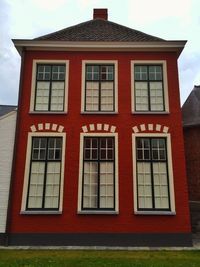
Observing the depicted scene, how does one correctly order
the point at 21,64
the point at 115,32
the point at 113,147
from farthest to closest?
the point at 115,32 → the point at 21,64 → the point at 113,147

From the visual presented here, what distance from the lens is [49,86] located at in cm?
1129

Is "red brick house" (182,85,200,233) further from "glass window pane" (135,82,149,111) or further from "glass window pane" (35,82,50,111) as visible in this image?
"glass window pane" (35,82,50,111)

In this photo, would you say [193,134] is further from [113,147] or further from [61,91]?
[61,91]

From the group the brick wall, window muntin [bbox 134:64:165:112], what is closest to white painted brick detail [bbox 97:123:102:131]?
window muntin [bbox 134:64:165:112]

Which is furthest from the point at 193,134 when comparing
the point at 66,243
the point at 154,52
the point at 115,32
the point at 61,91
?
the point at 66,243

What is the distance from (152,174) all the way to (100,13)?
916cm

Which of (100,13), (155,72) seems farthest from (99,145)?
(100,13)

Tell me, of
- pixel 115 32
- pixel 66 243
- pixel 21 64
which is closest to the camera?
pixel 66 243

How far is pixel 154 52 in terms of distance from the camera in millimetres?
11531

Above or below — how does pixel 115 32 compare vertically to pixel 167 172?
above

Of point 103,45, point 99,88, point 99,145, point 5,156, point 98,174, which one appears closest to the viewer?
point 98,174

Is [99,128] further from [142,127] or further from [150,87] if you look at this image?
[150,87]

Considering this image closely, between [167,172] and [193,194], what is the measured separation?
246 inches

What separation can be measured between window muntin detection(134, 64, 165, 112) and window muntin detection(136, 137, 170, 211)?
1.37 m
